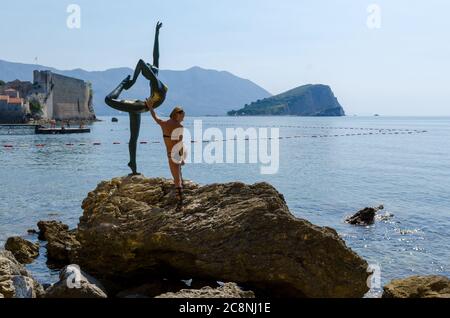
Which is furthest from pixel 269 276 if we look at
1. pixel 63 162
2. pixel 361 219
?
pixel 63 162

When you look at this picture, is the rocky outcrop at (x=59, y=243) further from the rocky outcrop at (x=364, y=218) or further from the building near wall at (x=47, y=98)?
the building near wall at (x=47, y=98)

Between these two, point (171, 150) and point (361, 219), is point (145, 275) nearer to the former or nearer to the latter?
point (171, 150)

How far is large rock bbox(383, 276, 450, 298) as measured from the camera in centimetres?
1090

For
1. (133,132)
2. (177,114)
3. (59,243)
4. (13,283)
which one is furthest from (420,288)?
(59,243)

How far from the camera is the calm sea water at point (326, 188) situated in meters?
21.5

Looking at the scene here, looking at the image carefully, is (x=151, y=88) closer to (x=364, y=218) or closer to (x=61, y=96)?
(x=364, y=218)

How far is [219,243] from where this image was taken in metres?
11.0

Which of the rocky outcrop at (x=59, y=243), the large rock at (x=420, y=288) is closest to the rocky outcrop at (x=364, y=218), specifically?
the large rock at (x=420, y=288)

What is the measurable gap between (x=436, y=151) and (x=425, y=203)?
45.9 metres

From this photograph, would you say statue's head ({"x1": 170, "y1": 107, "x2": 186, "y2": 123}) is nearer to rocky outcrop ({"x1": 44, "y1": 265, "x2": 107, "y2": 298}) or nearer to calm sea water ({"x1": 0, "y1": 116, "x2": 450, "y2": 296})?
rocky outcrop ({"x1": 44, "y1": 265, "x2": 107, "y2": 298})

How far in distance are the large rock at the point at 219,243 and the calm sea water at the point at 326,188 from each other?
483 cm

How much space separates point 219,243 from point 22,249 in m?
9.87
